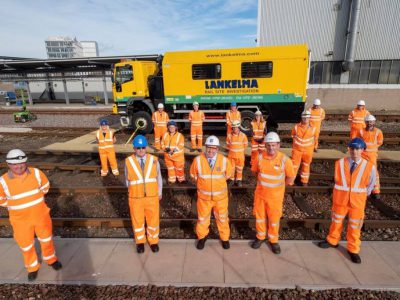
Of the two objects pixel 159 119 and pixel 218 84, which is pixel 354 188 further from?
pixel 218 84

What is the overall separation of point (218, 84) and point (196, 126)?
270cm

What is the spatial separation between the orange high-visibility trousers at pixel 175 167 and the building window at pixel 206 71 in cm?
542

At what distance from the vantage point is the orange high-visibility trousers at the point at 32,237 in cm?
335

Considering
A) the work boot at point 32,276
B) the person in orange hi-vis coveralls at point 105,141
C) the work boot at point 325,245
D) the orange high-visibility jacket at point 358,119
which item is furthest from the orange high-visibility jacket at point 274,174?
the orange high-visibility jacket at point 358,119

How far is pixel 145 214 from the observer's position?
3.99m

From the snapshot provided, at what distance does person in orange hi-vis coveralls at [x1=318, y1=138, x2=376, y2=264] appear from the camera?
11.8 feet

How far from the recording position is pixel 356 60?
18672 mm

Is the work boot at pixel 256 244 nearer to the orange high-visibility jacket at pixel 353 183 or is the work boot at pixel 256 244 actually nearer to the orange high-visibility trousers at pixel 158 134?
the orange high-visibility jacket at pixel 353 183

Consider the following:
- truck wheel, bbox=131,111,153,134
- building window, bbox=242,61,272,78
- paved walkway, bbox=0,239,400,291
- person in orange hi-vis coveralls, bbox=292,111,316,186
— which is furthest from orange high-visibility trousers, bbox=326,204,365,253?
truck wheel, bbox=131,111,153,134

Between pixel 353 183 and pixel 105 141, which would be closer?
pixel 353 183

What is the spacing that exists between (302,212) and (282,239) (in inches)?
41.8

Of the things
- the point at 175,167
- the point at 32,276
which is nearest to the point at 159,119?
the point at 175,167

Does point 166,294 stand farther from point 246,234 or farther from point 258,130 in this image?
point 258,130

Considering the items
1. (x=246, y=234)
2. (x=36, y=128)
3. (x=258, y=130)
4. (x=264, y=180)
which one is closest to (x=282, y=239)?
(x=246, y=234)
